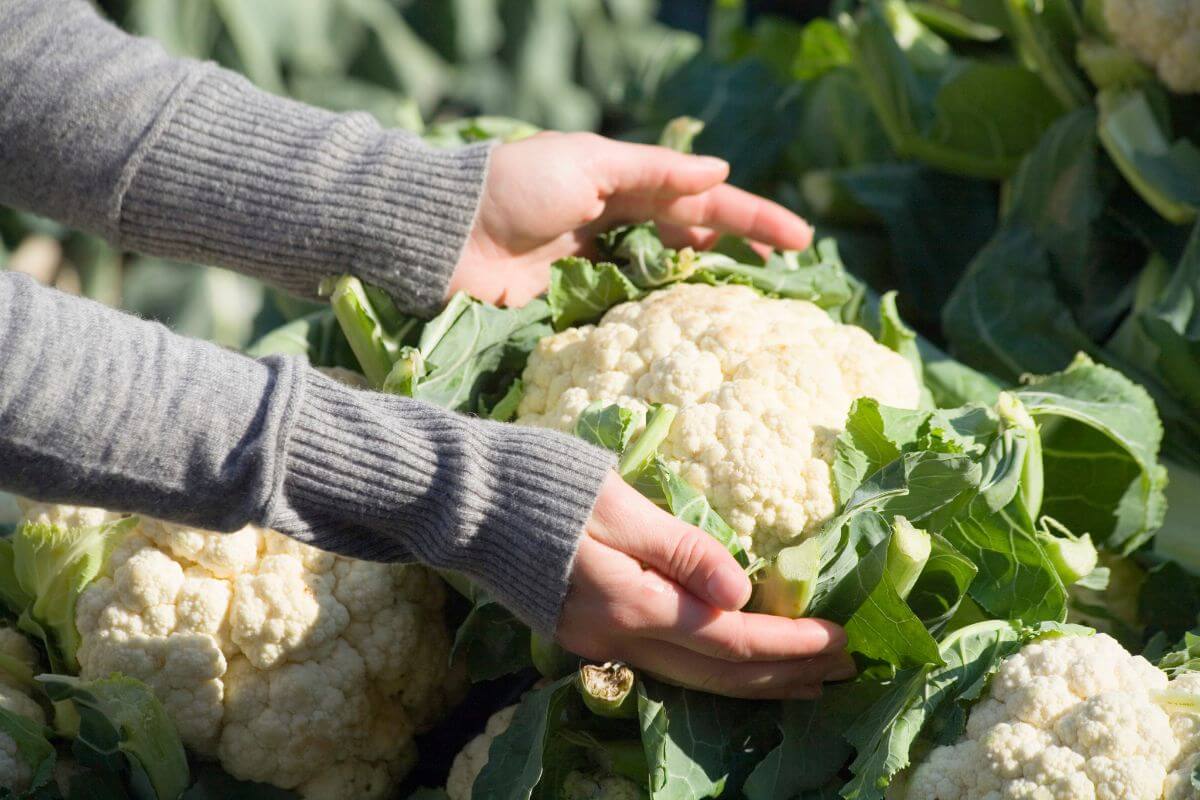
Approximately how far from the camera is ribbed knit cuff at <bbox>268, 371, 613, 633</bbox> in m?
1.16

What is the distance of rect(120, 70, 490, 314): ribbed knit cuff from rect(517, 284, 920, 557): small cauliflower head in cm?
21

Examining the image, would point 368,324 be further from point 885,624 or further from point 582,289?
point 885,624

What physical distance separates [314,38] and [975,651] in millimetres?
2752

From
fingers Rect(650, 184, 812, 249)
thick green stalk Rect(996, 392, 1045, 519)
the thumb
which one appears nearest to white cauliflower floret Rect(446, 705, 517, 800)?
the thumb

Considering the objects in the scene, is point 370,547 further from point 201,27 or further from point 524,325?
point 201,27

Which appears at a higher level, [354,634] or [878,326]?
[878,326]

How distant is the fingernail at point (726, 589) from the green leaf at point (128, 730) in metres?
0.62

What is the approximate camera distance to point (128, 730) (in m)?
1.26

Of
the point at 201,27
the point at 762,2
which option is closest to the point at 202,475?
the point at 201,27

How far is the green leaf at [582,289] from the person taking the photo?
5.17 ft

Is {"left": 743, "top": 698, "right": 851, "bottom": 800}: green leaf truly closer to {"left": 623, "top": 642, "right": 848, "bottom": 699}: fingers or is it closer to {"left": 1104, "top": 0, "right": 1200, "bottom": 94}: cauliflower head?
{"left": 623, "top": 642, "right": 848, "bottom": 699}: fingers

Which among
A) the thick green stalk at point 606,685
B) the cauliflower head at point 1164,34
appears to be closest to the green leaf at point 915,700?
the thick green stalk at point 606,685

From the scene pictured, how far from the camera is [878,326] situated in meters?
1.63

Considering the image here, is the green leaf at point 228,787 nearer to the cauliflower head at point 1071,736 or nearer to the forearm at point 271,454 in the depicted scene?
the forearm at point 271,454
